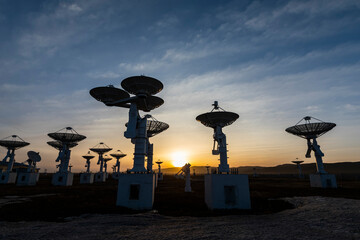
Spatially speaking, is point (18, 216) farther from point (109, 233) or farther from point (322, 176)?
point (322, 176)

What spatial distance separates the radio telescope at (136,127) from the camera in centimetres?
1672

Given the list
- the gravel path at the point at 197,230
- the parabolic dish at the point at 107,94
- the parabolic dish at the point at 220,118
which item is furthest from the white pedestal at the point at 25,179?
the parabolic dish at the point at 220,118

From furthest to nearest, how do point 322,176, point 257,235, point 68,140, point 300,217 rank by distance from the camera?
point 68,140, point 322,176, point 300,217, point 257,235

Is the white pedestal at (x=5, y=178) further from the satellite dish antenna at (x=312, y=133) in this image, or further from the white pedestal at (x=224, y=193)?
the satellite dish antenna at (x=312, y=133)

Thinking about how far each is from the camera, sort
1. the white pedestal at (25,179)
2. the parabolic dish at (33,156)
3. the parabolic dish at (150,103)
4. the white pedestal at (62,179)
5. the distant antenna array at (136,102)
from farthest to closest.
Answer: the parabolic dish at (33,156) → the white pedestal at (25,179) → the white pedestal at (62,179) → the parabolic dish at (150,103) → the distant antenna array at (136,102)

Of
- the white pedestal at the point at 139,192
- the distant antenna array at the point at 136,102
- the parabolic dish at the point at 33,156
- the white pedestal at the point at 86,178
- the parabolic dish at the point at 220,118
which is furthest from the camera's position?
the white pedestal at the point at 86,178

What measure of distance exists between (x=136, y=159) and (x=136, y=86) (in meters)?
7.57

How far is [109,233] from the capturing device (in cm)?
891

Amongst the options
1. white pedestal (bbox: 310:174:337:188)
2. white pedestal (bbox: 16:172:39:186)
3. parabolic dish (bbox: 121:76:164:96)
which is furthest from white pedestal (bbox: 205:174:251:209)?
white pedestal (bbox: 16:172:39:186)

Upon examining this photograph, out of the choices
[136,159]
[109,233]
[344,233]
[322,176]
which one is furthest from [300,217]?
[322,176]

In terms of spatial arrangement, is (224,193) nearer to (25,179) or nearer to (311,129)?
(311,129)

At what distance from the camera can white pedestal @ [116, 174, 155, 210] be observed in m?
16.5

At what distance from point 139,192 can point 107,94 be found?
11.7 meters

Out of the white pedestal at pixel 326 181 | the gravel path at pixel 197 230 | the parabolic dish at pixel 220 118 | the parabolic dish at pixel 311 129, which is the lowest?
the gravel path at pixel 197 230
